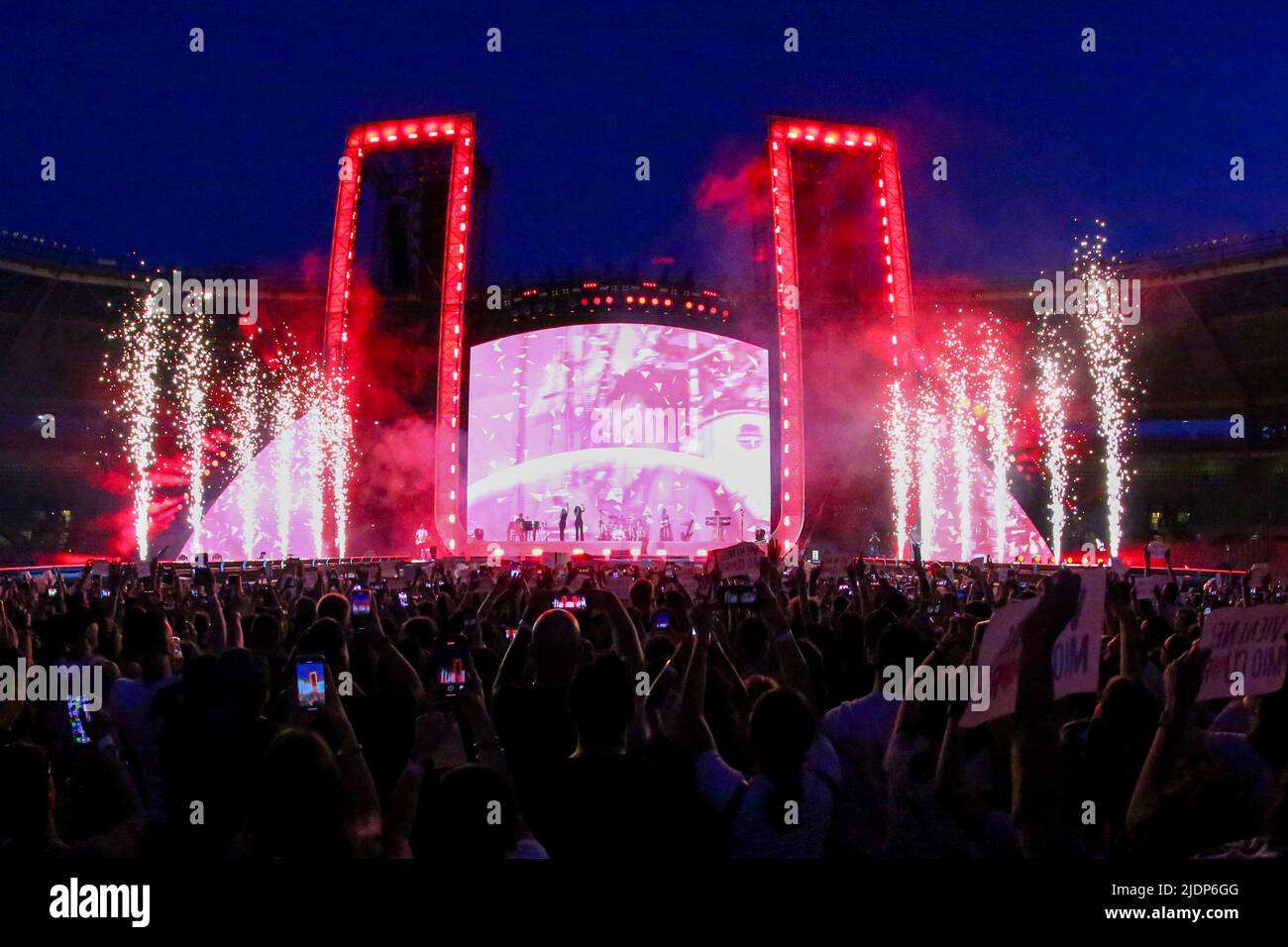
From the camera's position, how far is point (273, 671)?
5.23 m

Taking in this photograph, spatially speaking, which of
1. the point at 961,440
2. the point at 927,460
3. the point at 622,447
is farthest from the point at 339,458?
the point at 961,440

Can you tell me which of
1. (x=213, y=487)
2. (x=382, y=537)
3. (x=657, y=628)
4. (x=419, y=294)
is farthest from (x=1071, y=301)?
(x=657, y=628)

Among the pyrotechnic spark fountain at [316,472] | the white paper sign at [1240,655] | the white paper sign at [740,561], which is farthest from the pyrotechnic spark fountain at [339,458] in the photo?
the white paper sign at [1240,655]

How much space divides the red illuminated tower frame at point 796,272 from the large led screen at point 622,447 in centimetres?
195

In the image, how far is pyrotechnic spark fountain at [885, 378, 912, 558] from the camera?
97.5ft

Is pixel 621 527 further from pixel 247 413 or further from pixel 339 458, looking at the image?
pixel 247 413

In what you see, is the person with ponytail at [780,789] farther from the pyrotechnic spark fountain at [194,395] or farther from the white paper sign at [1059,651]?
the pyrotechnic spark fountain at [194,395]

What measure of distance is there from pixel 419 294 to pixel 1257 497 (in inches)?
1254

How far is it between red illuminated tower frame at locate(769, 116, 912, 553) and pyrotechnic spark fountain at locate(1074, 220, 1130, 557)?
12959mm

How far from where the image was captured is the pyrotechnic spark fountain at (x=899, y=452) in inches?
1169

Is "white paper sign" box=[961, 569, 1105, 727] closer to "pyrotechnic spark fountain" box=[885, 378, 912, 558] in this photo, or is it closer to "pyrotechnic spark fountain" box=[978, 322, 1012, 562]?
"pyrotechnic spark fountain" box=[885, 378, 912, 558]

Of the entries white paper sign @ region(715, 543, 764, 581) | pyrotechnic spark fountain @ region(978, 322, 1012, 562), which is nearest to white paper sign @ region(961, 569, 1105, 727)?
white paper sign @ region(715, 543, 764, 581)

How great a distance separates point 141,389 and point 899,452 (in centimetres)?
2782

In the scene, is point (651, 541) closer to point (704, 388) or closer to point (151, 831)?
point (704, 388)
